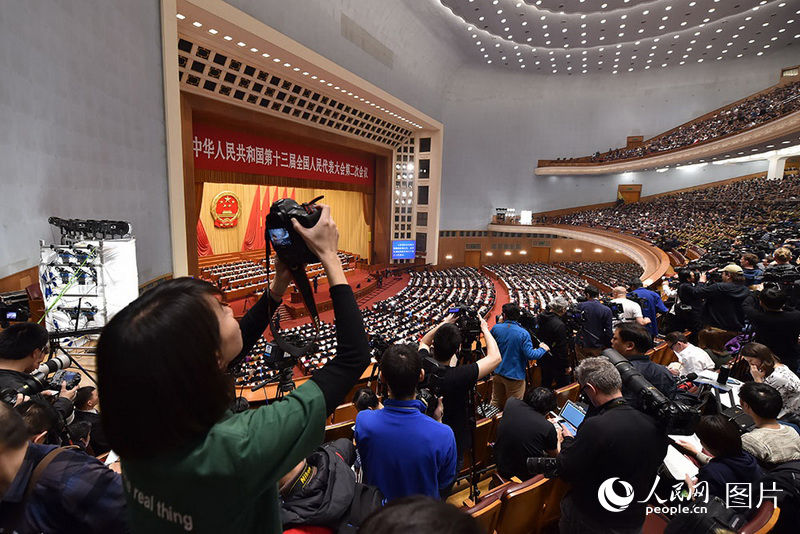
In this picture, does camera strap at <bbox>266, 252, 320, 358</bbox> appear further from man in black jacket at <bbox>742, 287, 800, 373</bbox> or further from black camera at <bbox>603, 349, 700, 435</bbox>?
man in black jacket at <bbox>742, 287, 800, 373</bbox>

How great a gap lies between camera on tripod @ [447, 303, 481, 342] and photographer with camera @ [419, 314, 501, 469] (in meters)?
0.09

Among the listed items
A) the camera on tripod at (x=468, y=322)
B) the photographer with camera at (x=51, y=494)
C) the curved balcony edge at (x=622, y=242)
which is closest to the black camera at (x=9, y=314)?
the photographer with camera at (x=51, y=494)

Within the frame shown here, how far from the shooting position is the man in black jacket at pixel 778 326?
333 cm

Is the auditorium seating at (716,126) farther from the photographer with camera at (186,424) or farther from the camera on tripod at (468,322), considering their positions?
the photographer with camera at (186,424)

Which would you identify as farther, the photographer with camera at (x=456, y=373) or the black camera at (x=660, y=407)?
the photographer with camera at (x=456, y=373)

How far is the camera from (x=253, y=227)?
20250mm

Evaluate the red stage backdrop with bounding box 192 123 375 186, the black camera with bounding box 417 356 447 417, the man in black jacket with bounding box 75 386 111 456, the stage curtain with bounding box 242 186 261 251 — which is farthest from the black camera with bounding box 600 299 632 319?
the stage curtain with bounding box 242 186 261 251

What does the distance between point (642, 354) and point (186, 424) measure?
2986mm

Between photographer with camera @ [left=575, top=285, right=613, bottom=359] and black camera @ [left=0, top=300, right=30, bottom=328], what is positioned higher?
black camera @ [left=0, top=300, right=30, bottom=328]

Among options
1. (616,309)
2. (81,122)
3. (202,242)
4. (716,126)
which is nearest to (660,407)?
(616,309)

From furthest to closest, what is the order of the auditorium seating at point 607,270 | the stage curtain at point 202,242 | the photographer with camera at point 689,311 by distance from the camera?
the stage curtain at point 202,242
the auditorium seating at point 607,270
the photographer with camera at point 689,311

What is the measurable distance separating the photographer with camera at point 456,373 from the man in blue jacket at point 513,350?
93cm

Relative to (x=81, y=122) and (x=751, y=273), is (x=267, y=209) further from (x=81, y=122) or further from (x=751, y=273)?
(x=751, y=273)

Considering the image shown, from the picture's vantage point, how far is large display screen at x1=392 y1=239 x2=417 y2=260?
20.2 metres
